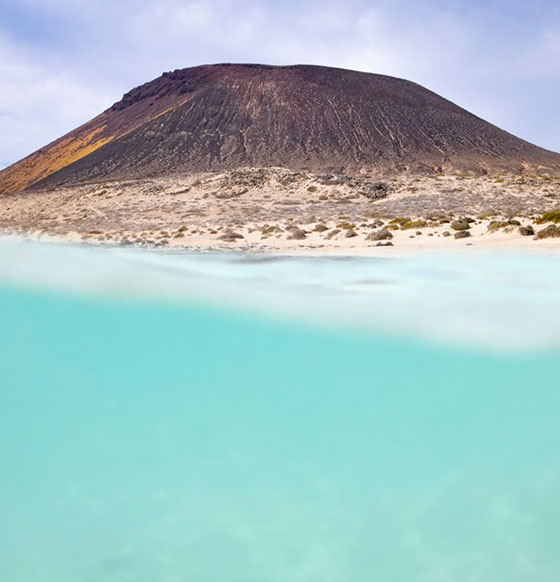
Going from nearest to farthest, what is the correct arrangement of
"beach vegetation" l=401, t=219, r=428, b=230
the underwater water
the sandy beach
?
the underwater water < the sandy beach < "beach vegetation" l=401, t=219, r=428, b=230

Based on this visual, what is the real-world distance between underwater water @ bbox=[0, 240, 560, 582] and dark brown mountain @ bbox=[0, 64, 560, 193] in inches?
2085

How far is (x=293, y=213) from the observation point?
32406mm

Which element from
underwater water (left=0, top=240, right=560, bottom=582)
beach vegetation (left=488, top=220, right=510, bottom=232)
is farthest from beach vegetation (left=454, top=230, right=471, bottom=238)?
underwater water (left=0, top=240, right=560, bottom=582)

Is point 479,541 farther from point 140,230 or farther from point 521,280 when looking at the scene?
point 140,230

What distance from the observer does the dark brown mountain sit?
63.4 meters

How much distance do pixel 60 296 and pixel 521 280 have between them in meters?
9.10

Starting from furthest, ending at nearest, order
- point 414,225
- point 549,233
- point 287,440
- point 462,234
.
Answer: point 414,225 < point 462,234 < point 549,233 < point 287,440

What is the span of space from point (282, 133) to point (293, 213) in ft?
136

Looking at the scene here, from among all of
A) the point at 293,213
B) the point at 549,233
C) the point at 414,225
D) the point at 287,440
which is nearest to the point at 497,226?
the point at 549,233

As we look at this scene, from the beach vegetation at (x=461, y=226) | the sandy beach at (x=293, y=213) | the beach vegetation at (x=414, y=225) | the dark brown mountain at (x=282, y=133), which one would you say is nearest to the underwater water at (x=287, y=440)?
the sandy beach at (x=293, y=213)

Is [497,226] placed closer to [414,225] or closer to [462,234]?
[462,234]

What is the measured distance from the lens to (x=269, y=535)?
10.4ft

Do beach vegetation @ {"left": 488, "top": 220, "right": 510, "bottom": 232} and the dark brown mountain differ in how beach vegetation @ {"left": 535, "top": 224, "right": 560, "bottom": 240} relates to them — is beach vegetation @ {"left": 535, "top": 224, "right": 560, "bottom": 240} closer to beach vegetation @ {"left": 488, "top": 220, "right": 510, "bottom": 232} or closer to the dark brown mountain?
beach vegetation @ {"left": 488, "top": 220, "right": 510, "bottom": 232}

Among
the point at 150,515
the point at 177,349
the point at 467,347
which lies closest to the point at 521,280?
the point at 467,347
